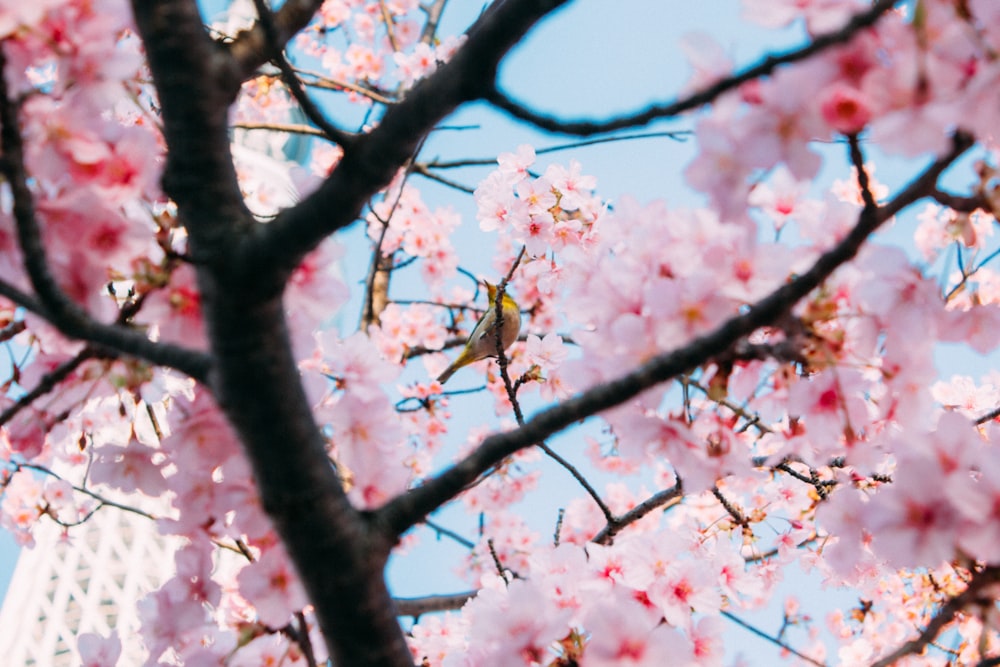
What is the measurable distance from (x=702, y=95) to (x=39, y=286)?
39.9 inches

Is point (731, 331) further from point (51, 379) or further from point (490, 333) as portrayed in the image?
point (490, 333)

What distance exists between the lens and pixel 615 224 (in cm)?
143

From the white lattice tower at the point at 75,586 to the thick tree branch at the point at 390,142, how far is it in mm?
10227

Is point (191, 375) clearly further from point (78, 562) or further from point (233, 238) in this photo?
point (78, 562)

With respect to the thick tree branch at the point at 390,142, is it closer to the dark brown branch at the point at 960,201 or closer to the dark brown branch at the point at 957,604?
the dark brown branch at the point at 960,201

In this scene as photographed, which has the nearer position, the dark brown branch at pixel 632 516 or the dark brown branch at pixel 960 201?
the dark brown branch at pixel 960 201

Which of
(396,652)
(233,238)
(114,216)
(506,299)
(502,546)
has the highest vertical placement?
(506,299)

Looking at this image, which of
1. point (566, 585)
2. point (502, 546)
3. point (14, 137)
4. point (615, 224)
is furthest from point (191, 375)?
point (502, 546)

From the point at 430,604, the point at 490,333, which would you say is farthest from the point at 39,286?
the point at 490,333

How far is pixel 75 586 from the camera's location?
11656mm

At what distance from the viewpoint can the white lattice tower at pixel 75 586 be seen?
10289mm

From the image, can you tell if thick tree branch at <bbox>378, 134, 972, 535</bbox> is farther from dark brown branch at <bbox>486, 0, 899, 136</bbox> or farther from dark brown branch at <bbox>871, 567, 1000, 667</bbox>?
dark brown branch at <bbox>871, 567, 1000, 667</bbox>

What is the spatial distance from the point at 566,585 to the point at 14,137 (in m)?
1.50

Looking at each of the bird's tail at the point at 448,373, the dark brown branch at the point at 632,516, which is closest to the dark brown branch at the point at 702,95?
the dark brown branch at the point at 632,516
